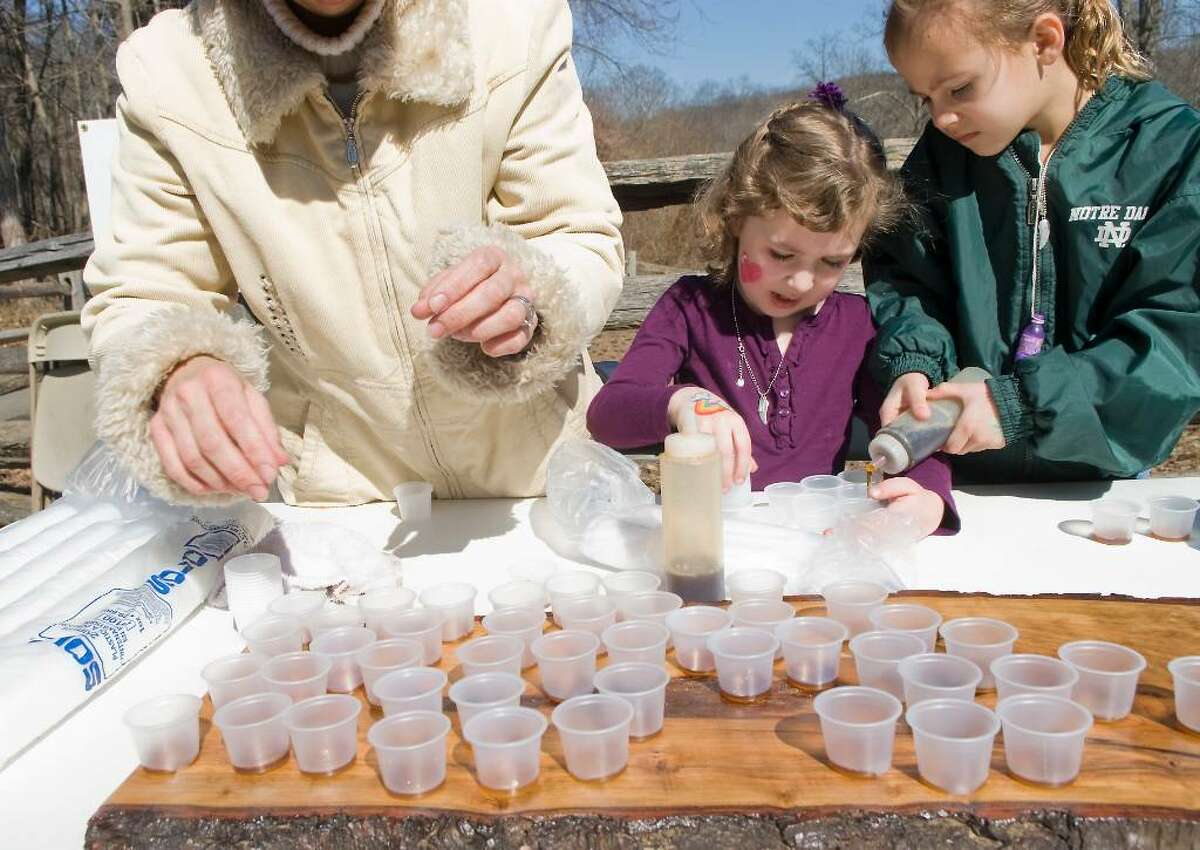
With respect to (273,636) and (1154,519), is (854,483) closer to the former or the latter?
(1154,519)

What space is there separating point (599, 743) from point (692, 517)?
16.8 inches

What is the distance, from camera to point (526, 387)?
57.1 inches

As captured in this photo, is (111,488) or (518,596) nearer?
(518,596)

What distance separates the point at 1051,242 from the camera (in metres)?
1.82

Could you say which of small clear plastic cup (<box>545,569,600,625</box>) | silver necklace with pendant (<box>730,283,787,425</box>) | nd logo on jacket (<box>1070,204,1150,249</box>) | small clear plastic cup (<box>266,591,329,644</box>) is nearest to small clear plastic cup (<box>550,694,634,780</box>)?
small clear plastic cup (<box>545,569,600,625</box>)

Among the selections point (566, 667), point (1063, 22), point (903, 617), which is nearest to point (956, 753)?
point (903, 617)

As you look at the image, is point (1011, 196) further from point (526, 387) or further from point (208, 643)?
point (208, 643)

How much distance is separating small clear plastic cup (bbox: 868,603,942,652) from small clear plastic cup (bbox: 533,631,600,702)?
36cm

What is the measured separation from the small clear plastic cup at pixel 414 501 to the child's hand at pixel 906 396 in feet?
2.80

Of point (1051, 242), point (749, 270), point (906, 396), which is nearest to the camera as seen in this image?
point (906, 396)

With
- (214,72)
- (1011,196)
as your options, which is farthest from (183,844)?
(1011,196)

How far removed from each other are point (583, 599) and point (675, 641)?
0.52 feet

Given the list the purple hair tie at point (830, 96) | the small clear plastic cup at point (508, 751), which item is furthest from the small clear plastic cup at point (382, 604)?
the purple hair tie at point (830, 96)

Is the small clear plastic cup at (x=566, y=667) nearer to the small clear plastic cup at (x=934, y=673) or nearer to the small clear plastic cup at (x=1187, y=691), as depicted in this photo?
the small clear plastic cup at (x=934, y=673)
